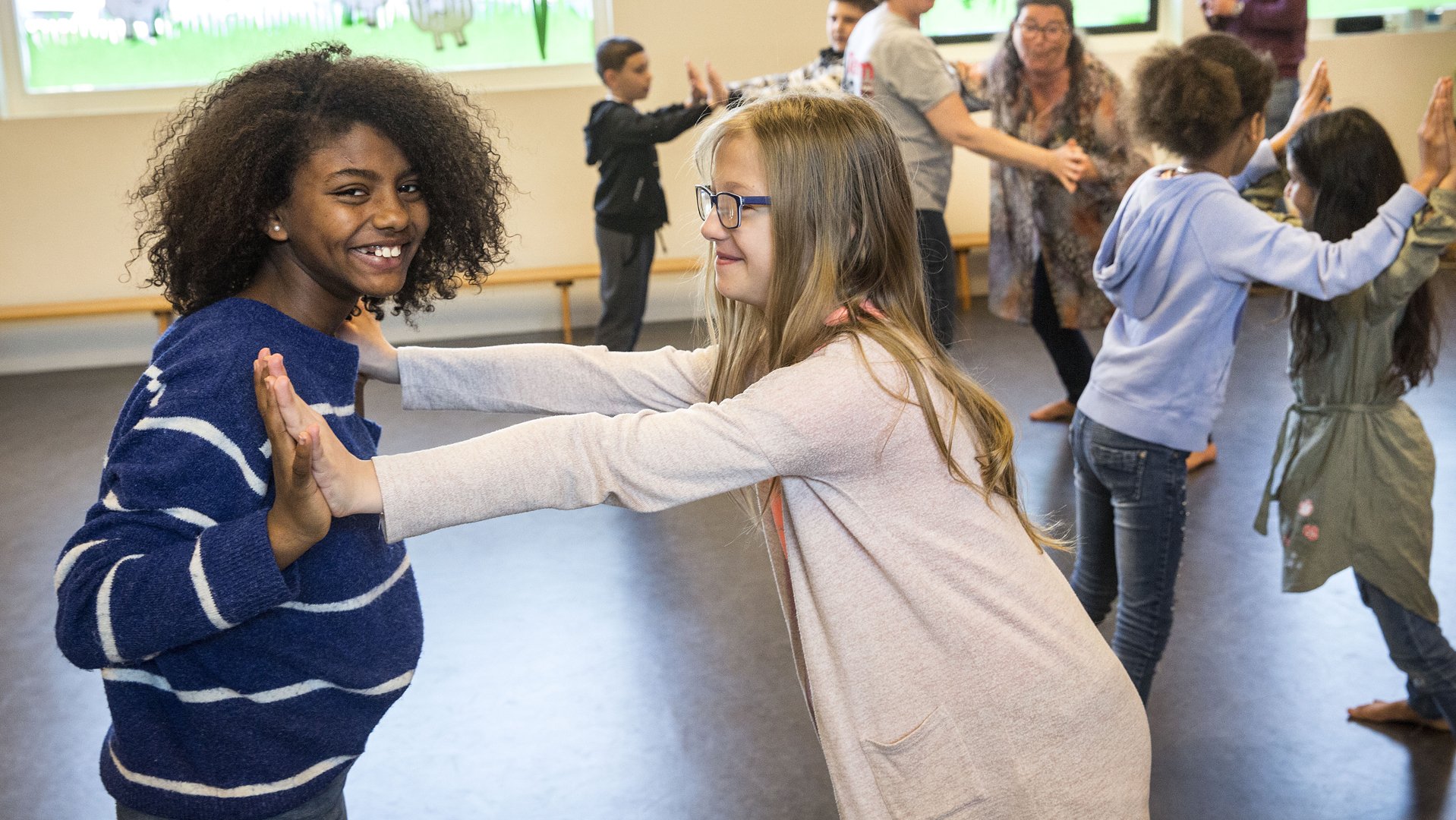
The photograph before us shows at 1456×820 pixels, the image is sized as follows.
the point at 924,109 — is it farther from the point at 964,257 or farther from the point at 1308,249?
the point at 964,257

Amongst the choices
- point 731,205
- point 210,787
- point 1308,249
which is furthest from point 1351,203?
point 210,787

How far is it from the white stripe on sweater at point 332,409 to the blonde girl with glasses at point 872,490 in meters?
A: 0.18

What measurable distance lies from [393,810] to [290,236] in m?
1.49

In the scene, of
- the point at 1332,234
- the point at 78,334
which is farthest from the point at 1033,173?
the point at 78,334

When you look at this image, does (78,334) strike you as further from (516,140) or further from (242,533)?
(242,533)

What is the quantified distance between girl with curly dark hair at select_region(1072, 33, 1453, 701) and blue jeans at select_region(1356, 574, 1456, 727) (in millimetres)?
408

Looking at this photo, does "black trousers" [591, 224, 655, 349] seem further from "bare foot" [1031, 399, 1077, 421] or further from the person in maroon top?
the person in maroon top

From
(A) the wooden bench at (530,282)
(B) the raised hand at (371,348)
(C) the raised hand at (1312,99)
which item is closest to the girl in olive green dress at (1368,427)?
(C) the raised hand at (1312,99)

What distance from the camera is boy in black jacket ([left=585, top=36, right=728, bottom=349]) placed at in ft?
17.4

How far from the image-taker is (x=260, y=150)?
1.21 meters

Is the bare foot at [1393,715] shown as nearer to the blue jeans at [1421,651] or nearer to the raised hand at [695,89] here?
the blue jeans at [1421,651]

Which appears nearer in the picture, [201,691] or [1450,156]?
[201,691]

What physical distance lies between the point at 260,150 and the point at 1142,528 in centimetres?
162

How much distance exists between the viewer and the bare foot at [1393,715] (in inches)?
97.4
